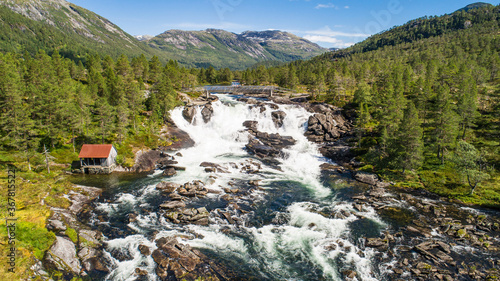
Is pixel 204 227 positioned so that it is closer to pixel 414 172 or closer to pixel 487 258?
pixel 487 258

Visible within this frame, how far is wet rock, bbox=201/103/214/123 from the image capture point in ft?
286

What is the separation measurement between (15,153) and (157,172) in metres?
30.2

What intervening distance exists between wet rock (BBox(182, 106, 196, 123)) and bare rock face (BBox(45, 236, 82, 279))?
62.0 meters

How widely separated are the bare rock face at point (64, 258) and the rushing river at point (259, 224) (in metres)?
3.17

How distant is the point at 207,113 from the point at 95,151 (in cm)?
4075

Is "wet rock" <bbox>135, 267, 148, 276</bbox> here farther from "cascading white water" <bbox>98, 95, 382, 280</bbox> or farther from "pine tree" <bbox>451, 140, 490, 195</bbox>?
"pine tree" <bbox>451, 140, 490, 195</bbox>

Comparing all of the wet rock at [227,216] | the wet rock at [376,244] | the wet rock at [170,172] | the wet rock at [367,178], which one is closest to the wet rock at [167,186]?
the wet rock at [170,172]

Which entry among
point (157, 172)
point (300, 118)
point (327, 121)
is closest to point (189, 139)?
point (157, 172)

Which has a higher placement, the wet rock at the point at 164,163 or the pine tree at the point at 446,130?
the pine tree at the point at 446,130

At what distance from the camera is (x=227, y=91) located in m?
124

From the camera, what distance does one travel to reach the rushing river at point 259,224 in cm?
2742

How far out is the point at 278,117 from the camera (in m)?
86.6

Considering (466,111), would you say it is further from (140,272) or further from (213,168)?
(140,272)

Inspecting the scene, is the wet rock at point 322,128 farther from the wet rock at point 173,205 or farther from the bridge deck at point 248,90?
the wet rock at point 173,205
